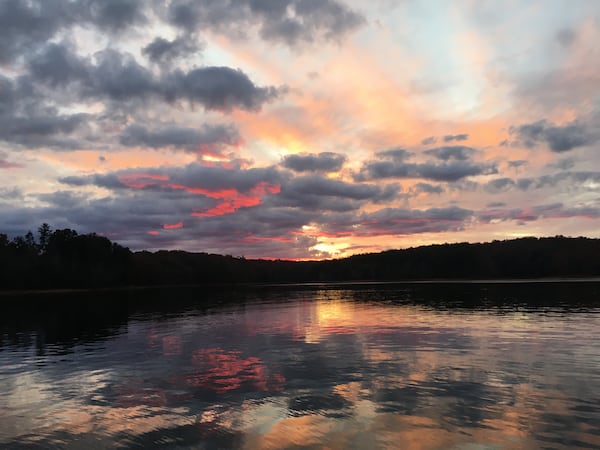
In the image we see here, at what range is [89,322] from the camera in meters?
76.9

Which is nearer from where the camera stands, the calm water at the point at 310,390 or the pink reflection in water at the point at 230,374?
the calm water at the point at 310,390

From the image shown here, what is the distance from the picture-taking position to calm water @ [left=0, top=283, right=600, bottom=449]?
1938 centimetres

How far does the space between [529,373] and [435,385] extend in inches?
307

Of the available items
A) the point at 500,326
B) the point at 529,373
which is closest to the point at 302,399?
the point at 529,373

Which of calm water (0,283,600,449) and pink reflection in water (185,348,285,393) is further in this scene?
pink reflection in water (185,348,285,393)

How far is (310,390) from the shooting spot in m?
27.0

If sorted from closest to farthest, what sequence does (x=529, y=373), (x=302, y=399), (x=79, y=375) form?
(x=302, y=399), (x=529, y=373), (x=79, y=375)

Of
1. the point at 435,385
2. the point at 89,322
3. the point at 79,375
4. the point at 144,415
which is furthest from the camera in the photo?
the point at 89,322

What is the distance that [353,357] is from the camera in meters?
37.8

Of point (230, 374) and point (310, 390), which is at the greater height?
point (310, 390)

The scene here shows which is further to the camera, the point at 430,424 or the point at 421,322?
the point at 421,322

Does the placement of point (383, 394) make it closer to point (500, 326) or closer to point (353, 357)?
point (353, 357)

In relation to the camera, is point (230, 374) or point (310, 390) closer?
point (310, 390)

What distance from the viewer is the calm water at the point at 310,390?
19.4 metres
